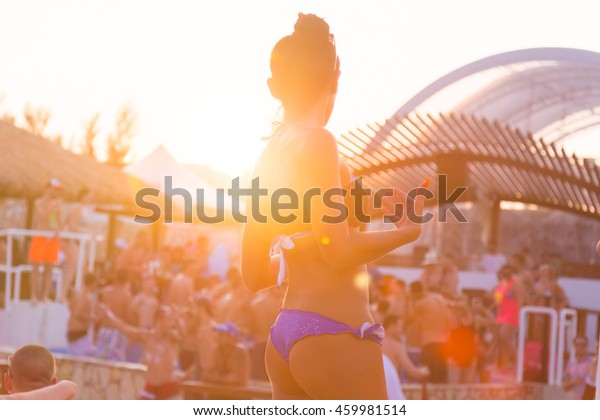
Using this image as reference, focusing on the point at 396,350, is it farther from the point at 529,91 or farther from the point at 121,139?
the point at 121,139

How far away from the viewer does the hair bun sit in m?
2.49

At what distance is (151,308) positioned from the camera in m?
10.3

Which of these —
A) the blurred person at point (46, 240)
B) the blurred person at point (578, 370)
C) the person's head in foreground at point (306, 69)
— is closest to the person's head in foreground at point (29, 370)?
the person's head in foreground at point (306, 69)

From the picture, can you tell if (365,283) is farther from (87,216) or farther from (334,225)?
(87,216)

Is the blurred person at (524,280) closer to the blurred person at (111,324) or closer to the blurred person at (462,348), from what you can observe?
the blurred person at (462,348)

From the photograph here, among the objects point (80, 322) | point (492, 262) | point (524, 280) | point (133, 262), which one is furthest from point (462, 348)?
point (133, 262)

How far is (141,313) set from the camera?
33.7 feet

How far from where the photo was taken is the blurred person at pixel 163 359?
875cm

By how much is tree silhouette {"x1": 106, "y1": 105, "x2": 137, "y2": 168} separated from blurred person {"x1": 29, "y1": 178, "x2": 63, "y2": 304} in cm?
2347

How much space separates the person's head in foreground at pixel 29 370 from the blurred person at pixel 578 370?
7.69m

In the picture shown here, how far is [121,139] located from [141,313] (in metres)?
25.6

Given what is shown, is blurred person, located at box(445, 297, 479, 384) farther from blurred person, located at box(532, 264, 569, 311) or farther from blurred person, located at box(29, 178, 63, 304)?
blurred person, located at box(29, 178, 63, 304)

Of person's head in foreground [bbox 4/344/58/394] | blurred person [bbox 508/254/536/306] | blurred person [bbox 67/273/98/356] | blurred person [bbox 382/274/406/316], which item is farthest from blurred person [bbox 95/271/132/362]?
person's head in foreground [bbox 4/344/58/394]

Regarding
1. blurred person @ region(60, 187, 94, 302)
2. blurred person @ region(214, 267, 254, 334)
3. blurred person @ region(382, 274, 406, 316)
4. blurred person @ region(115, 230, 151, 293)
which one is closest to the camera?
blurred person @ region(214, 267, 254, 334)
